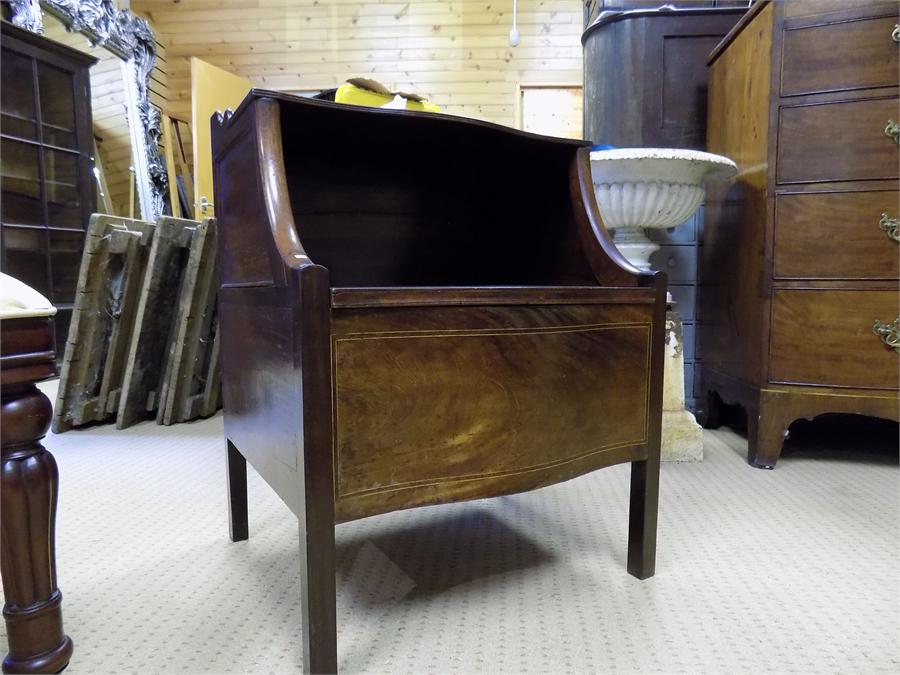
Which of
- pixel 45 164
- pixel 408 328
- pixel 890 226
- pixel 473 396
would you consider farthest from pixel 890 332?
pixel 45 164

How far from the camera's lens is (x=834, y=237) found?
156cm

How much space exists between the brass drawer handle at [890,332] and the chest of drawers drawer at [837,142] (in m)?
0.38

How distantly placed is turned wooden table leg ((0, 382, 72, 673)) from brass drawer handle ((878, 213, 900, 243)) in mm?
1850

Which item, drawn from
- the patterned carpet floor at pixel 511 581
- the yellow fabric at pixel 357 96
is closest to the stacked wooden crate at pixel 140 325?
the patterned carpet floor at pixel 511 581

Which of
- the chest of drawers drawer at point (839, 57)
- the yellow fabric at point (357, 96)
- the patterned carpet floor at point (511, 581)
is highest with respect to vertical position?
the chest of drawers drawer at point (839, 57)

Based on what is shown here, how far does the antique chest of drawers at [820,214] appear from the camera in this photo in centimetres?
151

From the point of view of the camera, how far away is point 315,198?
3.88 feet

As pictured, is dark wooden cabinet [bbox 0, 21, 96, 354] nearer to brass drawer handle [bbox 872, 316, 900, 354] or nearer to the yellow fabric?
the yellow fabric

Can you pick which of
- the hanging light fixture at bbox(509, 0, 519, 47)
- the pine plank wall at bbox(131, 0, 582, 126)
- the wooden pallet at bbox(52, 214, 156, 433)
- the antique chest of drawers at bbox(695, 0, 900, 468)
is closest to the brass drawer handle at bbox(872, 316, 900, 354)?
the antique chest of drawers at bbox(695, 0, 900, 468)

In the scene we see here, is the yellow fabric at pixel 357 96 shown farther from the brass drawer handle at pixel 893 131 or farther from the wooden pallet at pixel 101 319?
the brass drawer handle at pixel 893 131

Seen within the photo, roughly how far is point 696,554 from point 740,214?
44.8 inches

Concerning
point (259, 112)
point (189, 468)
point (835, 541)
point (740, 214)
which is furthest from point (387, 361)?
point (740, 214)

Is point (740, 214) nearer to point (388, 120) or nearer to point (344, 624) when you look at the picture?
point (388, 120)

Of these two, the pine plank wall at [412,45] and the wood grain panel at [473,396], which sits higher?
the pine plank wall at [412,45]
